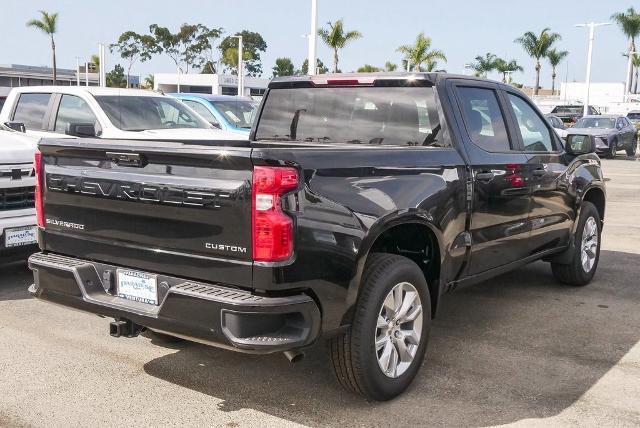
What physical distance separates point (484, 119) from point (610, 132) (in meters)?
22.2

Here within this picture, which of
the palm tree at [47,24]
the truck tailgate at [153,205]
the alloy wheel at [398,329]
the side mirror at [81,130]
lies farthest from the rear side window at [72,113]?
the palm tree at [47,24]

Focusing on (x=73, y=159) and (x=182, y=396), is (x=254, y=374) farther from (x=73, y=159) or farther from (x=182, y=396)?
(x=73, y=159)

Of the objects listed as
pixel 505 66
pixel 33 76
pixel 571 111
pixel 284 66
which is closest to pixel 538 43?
pixel 505 66

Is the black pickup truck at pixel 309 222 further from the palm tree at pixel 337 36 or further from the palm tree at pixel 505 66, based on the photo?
the palm tree at pixel 505 66

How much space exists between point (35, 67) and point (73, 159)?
83.4 metres

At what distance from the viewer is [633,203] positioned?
13055mm

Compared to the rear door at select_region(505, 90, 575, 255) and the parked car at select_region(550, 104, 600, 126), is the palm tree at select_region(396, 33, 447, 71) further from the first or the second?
the rear door at select_region(505, 90, 575, 255)

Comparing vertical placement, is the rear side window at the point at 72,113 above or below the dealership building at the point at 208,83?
below

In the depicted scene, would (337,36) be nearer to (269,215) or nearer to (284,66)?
(269,215)

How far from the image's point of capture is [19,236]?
6039mm

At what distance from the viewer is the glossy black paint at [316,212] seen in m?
3.30

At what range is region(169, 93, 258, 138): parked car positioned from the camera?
1238 cm

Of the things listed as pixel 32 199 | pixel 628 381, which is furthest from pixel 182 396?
pixel 32 199

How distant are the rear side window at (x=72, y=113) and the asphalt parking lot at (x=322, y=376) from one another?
3206 mm
